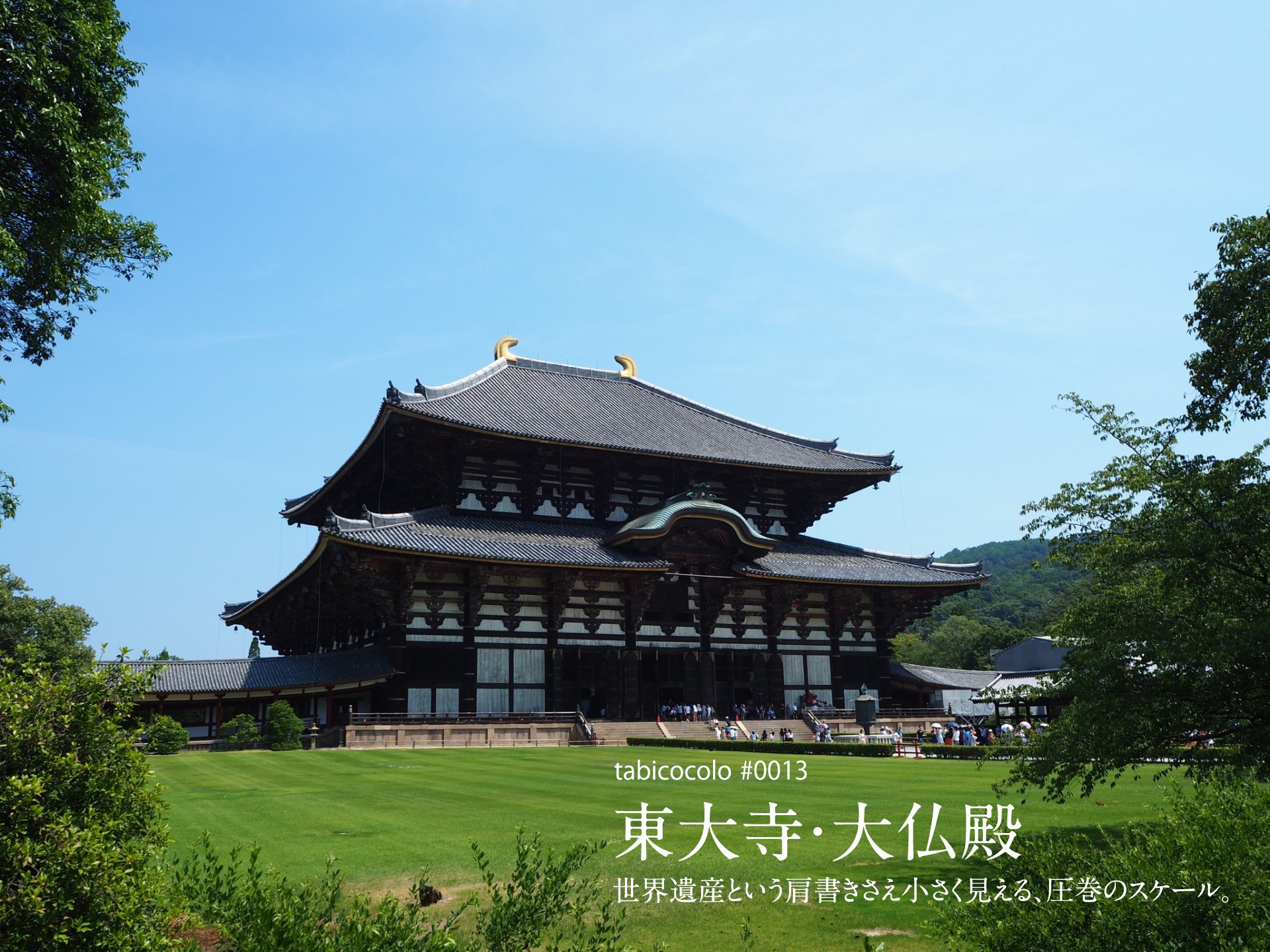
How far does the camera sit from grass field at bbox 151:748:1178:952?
28.6ft

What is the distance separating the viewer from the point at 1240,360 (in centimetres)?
1123

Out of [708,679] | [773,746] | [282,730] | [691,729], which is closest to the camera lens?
[773,746]

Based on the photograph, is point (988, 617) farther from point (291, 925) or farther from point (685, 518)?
point (291, 925)

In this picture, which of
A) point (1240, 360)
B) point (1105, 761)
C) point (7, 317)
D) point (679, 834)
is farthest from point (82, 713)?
point (7, 317)

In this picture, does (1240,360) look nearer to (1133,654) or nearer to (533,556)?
(1133,654)

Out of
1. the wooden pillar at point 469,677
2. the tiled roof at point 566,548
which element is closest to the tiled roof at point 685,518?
the tiled roof at point 566,548

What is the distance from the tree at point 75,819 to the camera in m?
4.91

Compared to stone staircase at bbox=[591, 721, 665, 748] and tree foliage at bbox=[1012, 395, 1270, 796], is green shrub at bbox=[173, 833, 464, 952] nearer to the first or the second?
tree foliage at bbox=[1012, 395, 1270, 796]

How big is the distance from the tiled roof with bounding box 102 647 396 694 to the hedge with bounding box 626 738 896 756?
10926 mm

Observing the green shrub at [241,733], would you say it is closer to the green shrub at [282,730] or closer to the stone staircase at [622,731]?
the green shrub at [282,730]

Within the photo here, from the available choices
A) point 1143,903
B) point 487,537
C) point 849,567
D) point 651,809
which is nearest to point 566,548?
point 487,537

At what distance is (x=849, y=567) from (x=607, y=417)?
1424 cm

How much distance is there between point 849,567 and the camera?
45.8 metres

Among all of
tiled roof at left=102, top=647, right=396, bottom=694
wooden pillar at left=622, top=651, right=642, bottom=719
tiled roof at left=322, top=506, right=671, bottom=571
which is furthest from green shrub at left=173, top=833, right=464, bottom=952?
wooden pillar at left=622, top=651, right=642, bottom=719
